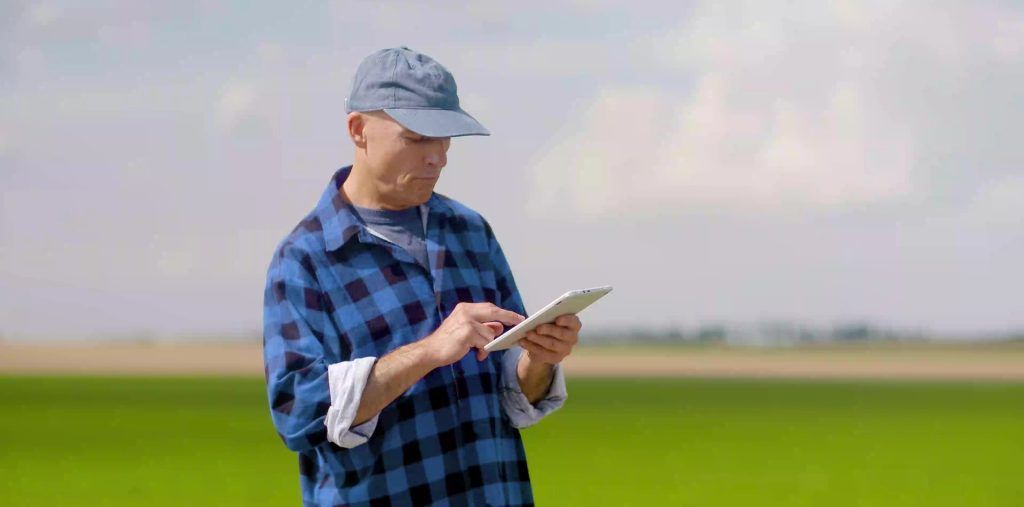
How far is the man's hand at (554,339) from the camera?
3.35m

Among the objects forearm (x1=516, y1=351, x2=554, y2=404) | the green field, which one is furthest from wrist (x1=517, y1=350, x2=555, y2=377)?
the green field

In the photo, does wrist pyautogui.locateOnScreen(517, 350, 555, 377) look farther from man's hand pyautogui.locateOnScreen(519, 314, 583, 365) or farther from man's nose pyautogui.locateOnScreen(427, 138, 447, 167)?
man's nose pyautogui.locateOnScreen(427, 138, 447, 167)

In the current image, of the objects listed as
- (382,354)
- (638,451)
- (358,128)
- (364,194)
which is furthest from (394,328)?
(638,451)

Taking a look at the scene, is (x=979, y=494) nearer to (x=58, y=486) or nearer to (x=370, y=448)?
(x=58, y=486)

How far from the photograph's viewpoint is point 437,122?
10.9ft

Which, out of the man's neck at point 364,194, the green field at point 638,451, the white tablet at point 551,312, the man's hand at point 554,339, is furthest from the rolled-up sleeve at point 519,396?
the green field at point 638,451

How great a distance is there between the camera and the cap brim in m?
3.29

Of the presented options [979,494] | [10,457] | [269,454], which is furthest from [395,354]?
[10,457]

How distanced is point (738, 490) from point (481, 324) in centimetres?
891

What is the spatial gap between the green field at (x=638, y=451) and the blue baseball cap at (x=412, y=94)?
705 cm

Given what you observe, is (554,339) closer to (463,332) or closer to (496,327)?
(496,327)

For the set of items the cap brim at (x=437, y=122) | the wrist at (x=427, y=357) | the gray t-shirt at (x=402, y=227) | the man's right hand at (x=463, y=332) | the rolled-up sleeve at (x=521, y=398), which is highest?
the cap brim at (x=437, y=122)

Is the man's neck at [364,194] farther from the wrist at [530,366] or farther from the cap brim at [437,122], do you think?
the wrist at [530,366]

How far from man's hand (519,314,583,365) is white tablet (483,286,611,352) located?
0.8 inches
